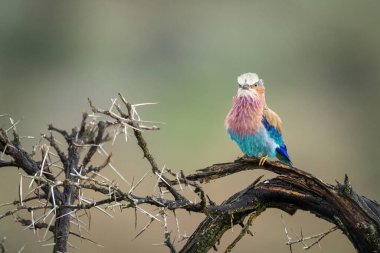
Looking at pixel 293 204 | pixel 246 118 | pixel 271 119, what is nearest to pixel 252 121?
pixel 246 118

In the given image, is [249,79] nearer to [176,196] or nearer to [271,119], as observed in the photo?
[271,119]

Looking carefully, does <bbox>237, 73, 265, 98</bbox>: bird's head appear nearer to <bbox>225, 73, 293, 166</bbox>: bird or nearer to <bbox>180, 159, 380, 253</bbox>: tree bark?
<bbox>225, 73, 293, 166</bbox>: bird

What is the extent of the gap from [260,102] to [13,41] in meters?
9.82

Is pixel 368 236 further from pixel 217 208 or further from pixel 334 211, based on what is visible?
pixel 217 208

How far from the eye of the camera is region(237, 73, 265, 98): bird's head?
3.27 metres

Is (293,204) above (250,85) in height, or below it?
below

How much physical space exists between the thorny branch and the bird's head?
65 cm

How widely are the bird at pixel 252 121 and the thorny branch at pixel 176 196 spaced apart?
0.68 meters

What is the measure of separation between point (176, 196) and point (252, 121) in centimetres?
111

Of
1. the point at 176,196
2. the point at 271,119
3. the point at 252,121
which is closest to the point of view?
the point at 176,196

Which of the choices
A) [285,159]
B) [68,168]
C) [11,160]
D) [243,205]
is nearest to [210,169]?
[243,205]

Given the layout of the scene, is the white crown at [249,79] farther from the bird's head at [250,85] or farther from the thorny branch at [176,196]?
the thorny branch at [176,196]

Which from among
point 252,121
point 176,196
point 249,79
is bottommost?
point 176,196

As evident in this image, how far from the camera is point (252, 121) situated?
3.41m
